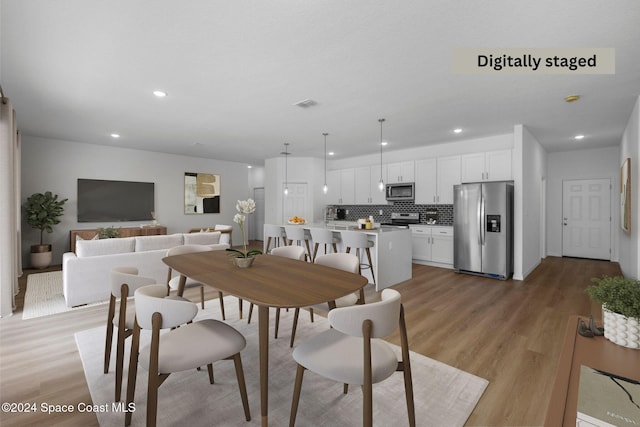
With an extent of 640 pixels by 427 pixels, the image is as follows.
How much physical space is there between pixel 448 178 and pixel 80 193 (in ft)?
26.4

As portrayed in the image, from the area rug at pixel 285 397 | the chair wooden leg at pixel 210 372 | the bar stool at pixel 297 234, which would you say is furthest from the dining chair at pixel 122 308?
the bar stool at pixel 297 234

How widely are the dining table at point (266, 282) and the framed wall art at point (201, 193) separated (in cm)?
592

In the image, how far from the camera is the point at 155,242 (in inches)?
167

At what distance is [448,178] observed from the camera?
245 inches

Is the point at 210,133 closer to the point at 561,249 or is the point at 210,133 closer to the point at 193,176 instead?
the point at 193,176

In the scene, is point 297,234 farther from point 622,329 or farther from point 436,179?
Result: point 622,329

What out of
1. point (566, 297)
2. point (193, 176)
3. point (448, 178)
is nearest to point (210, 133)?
point (193, 176)

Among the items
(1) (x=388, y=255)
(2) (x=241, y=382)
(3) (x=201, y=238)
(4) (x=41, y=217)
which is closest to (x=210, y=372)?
(2) (x=241, y=382)

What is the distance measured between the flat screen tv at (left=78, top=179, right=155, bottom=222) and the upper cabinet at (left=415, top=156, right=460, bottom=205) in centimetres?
661

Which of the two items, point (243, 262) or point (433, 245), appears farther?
point (433, 245)

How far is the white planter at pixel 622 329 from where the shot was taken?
1.12 metres

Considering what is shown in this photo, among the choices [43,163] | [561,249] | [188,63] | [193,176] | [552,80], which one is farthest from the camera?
[193,176]

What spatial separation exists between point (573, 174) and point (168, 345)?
9045mm

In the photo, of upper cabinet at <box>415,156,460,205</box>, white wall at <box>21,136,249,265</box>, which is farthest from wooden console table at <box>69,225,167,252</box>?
upper cabinet at <box>415,156,460,205</box>
